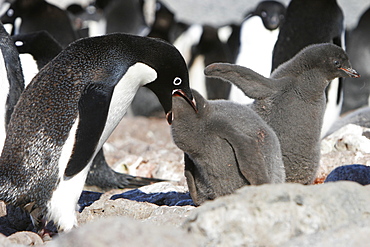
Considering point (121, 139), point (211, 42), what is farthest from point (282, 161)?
point (211, 42)

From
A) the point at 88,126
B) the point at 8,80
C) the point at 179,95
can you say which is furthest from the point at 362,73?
the point at 88,126

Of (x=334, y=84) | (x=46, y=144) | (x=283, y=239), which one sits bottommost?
(x=334, y=84)

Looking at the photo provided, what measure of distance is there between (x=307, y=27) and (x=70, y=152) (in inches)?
157

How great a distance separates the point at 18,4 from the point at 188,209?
5367mm

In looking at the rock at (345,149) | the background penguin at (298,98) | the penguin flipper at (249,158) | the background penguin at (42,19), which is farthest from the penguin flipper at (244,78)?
the background penguin at (42,19)

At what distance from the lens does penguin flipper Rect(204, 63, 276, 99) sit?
4.47 metres

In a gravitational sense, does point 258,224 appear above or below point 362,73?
above

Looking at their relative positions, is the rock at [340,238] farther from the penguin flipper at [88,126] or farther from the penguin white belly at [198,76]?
the penguin white belly at [198,76]

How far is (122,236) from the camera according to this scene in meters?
2.56

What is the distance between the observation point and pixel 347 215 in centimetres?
304

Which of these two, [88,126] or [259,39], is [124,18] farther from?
[88,126]

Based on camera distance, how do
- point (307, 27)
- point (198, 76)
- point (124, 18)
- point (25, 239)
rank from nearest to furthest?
point (25, 239) → point (307, 27) → point (198, 76) → point (124, 18)

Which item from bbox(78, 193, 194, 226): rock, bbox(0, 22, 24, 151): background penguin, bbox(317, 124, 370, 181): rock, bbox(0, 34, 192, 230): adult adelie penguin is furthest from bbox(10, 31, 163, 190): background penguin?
bbox(0, 34, 192, 230): adult adelie penguin

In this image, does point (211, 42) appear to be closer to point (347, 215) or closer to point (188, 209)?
point (188, 209)
